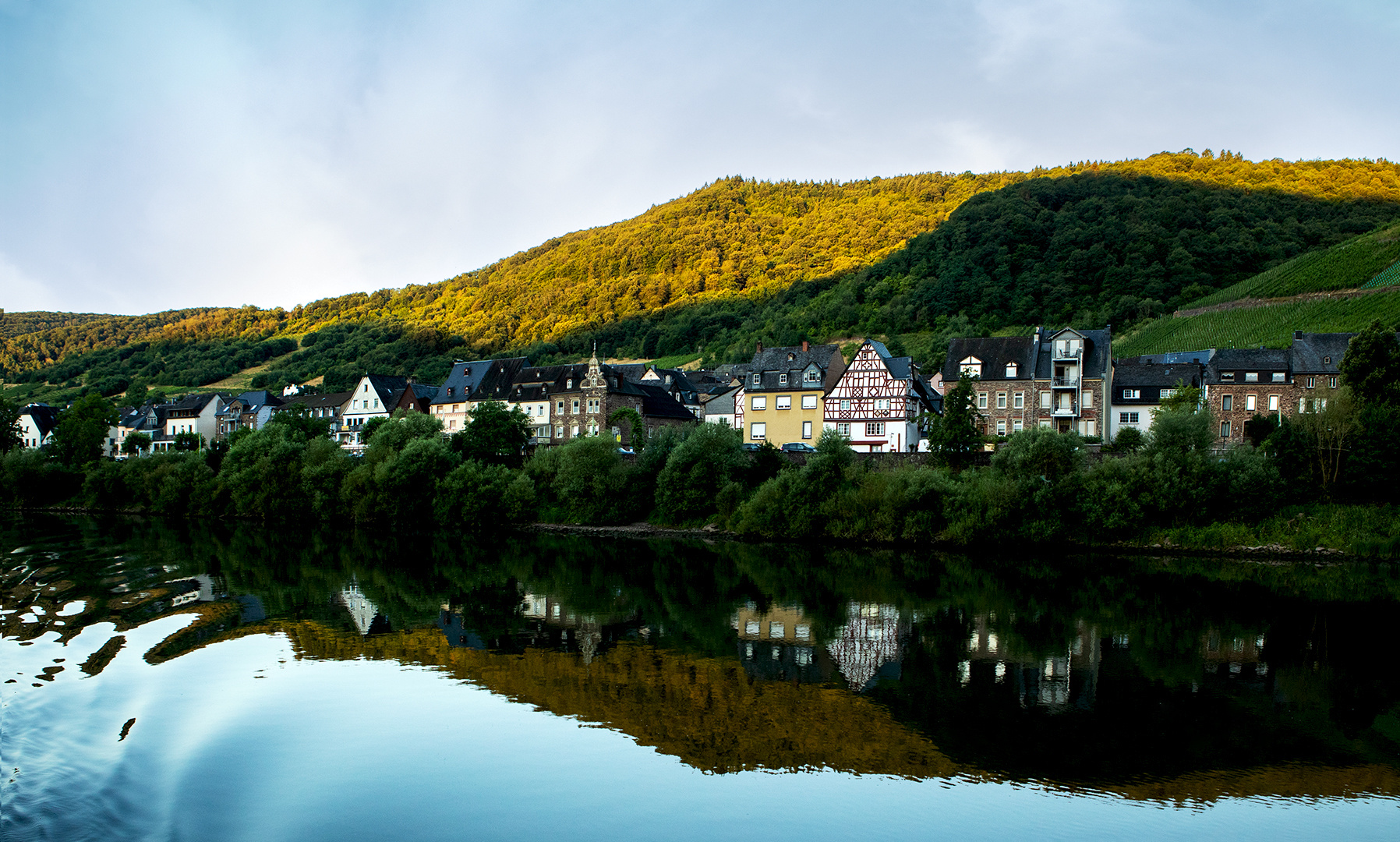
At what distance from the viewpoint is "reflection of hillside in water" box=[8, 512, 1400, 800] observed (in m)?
16.5

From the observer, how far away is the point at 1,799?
13594 millimetres

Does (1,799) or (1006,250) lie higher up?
(1006,250)

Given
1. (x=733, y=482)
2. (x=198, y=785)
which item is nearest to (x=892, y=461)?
(x=733, y=482)

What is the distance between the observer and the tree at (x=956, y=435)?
48.9 m

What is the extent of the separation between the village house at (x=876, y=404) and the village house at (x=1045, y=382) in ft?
10.6

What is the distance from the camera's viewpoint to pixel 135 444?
3725 inches

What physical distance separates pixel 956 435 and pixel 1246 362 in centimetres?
2509

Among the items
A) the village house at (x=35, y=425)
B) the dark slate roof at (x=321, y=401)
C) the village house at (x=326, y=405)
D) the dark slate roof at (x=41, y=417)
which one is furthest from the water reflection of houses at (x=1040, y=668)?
the dark slate roof at (x=41, y=417)

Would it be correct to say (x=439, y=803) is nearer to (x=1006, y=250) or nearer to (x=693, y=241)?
(x=1006, y=250)

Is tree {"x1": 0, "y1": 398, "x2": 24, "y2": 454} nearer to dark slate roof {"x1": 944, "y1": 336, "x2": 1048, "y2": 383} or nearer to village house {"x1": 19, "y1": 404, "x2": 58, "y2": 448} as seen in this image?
village house {"x1": 19, "y1": 404, "x2": 58, "y2": 448}

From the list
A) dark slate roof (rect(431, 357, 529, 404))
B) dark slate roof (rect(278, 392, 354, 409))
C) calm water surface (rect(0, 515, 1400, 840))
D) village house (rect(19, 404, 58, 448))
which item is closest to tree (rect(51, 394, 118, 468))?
Result: dark slate roof (rect(278, 392, 354, 409))

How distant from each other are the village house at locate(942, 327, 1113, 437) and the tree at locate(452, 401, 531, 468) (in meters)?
30.3

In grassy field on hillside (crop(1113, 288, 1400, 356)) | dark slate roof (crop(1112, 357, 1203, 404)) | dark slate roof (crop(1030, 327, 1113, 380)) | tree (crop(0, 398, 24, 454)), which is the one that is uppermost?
grassy field on hillside (crop(1113, 288, 1400, 356))

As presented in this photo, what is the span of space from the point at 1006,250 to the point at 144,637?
11857cm
